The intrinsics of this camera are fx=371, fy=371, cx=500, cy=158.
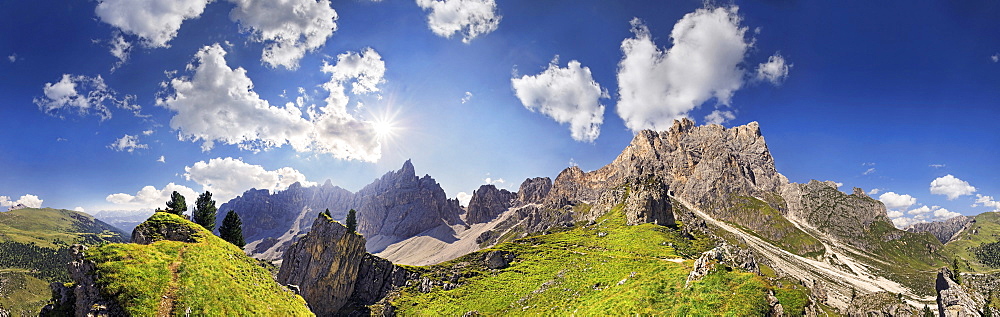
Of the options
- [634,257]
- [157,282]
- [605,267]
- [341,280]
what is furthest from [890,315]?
[341,280]

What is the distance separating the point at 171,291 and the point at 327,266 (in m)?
83.6

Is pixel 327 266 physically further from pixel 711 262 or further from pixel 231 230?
pixel 711 262

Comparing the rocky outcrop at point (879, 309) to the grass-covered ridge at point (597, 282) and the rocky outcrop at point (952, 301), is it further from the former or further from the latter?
the grass-covered ridge at point (597, 282)

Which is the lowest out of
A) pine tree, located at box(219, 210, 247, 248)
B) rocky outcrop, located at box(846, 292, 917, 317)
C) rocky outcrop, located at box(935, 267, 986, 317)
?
rocky outcrop, located at box(846, 292, 917, 317)

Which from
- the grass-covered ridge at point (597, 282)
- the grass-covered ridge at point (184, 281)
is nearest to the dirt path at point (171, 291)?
the grass-covered ridge at point (184, 281)

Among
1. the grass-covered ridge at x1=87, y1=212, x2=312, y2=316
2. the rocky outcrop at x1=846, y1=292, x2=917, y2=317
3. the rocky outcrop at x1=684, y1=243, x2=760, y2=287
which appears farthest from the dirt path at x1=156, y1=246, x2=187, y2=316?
the rocky outcrop at x1=846, y1=292, x2=917, y2=317

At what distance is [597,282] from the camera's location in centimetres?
5631

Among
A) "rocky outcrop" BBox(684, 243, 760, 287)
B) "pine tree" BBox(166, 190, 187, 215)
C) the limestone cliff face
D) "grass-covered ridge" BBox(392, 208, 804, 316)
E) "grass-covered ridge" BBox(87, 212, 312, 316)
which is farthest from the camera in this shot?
the limestone cliff face

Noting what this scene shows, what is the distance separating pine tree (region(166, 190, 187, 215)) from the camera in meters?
78.3

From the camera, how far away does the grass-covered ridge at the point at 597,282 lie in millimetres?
31578

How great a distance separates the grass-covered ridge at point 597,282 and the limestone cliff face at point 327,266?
25.9m

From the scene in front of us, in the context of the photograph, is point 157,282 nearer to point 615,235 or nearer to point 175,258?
point 175,258

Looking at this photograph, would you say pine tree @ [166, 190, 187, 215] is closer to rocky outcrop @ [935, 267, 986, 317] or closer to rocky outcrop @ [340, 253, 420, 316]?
rocky outcrop @ [340, 253, 420, 316]

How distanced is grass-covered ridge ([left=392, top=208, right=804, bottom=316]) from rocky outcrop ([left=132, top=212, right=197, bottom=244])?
44528 mm
